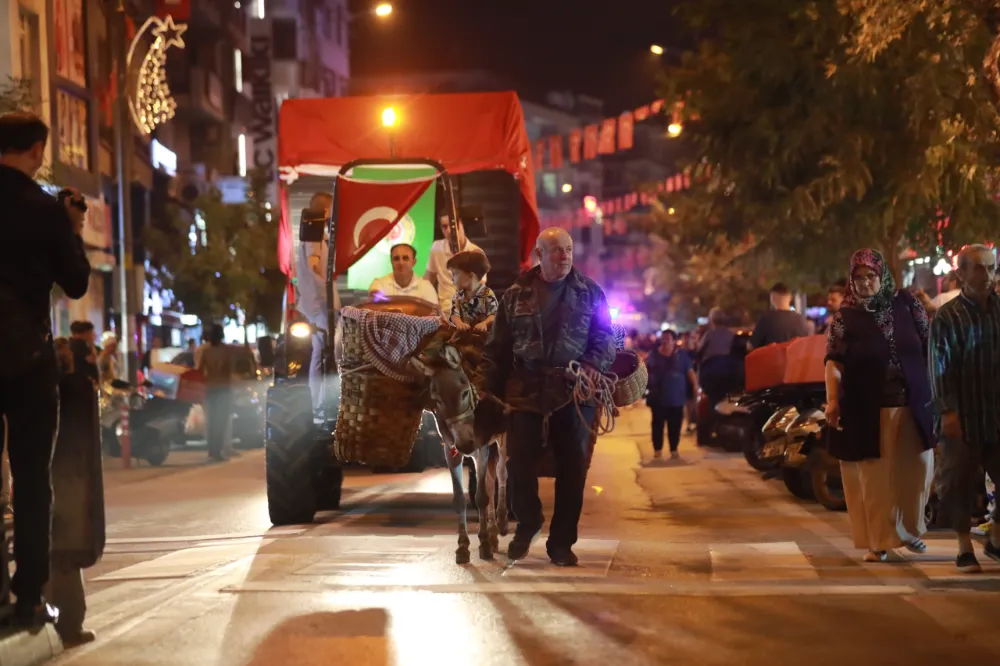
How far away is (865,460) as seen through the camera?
9.00 meters

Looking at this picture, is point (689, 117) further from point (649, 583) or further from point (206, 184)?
point (206, 184)

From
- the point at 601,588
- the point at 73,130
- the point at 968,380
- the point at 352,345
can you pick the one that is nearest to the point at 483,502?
the point at 352,345

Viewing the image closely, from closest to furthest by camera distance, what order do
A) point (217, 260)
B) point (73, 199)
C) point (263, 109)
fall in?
point (73, 199)
point (217, 260)
point (263, 109)

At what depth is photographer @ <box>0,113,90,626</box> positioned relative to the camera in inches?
233

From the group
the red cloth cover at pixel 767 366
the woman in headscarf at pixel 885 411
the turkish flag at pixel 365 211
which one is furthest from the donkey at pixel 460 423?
the red cloth cover at pixel 767 366

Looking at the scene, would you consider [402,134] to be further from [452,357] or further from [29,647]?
[29,647]

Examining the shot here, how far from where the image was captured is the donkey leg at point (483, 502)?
9055 millimetres

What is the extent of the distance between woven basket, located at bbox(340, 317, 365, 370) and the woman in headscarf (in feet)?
9.68

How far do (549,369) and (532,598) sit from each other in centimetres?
175

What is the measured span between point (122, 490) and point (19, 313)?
11.1 metres

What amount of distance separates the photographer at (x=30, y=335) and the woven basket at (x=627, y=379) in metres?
3.95

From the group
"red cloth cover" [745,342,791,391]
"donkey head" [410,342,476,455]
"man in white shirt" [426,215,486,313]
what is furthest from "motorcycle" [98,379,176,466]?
"donkey head" [410,342,476,455]

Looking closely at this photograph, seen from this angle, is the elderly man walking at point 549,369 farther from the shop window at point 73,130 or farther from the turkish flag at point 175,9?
the turkish flag at point 175,9

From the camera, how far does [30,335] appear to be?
5.91 metres
